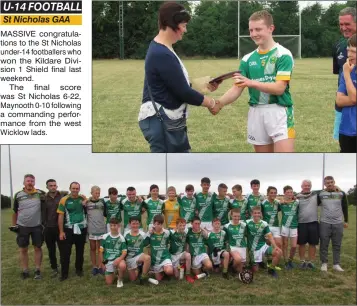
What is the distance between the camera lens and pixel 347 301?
159 inches

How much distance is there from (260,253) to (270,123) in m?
1.99

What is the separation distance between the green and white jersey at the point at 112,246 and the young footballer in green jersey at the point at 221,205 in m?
1.01

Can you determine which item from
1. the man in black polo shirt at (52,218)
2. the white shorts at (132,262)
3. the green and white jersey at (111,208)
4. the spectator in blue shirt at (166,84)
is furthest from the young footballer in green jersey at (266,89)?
the man in black polo shirt at (52,218)

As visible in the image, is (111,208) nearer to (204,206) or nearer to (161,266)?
(161,266)

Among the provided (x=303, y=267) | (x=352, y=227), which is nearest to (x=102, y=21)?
(x=303, y=267)

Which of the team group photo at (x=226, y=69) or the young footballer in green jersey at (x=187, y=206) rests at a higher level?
the team group photo at (x=226, y=69)

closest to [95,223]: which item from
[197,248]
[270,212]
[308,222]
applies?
[197,248]

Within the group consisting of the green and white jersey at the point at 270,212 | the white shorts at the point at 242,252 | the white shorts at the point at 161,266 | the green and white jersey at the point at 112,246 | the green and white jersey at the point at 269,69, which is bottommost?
the white shorts at the point at 161,266

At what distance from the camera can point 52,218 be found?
486cm

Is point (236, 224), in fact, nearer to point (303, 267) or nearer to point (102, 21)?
point (303, 267)

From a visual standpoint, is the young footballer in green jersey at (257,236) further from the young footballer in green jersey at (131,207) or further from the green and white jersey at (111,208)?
the green and white jersey at (111,208)

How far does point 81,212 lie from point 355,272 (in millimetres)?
2642

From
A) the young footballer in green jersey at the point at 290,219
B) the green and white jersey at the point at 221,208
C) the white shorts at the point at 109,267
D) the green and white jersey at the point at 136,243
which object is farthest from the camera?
the green and white jersey at the point at 221,208

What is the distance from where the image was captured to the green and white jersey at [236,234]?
4844 millimetres
